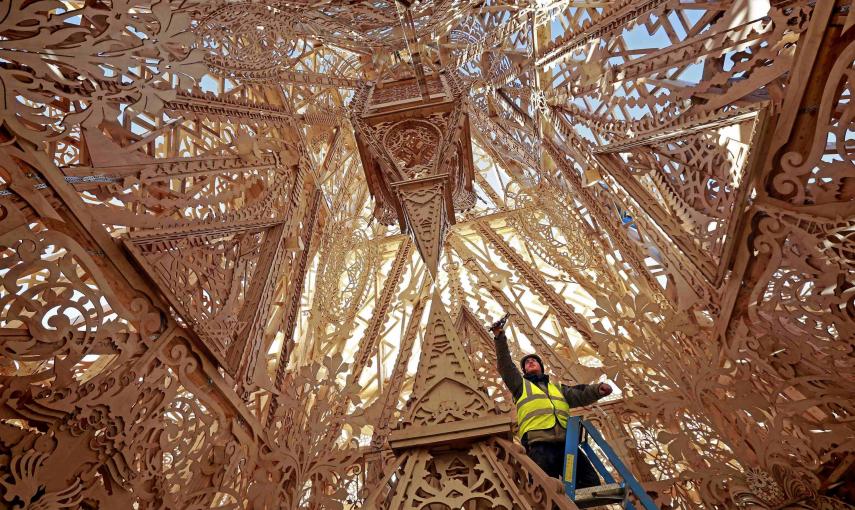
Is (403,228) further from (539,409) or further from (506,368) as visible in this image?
(539,409)

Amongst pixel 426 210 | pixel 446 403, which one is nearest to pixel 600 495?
pixel 446 403

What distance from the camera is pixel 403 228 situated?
5.59 meters

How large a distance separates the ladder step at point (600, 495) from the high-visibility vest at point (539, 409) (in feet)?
2.23

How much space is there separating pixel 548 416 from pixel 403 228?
258 centimetres

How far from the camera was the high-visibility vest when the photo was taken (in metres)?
4.13

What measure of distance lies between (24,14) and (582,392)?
463 cm

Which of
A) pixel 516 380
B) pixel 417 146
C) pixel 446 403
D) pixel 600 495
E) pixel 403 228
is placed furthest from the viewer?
pixel 403 228

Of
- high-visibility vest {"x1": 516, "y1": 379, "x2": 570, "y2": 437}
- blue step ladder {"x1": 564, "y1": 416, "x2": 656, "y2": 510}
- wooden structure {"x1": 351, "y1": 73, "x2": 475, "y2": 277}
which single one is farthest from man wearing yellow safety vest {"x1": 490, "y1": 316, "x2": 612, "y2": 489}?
wooden structure {"x1": 351, "y1": 73, "x2": 475, "y2": 277}

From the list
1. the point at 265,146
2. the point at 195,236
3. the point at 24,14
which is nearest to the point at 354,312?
the point at 265,146

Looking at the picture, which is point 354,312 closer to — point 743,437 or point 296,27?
point 296,27

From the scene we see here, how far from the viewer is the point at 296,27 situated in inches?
194

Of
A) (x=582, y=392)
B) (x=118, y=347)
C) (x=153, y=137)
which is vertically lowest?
(x=118, y=347)

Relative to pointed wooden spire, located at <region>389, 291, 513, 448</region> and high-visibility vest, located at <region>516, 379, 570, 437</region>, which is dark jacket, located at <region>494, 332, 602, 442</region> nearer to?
high-visibility vest, located at <region>516, 379, 570, 437</region>

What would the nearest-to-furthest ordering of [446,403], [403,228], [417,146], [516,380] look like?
[446,403] < [516,380] < [417,146] < [403,228]
